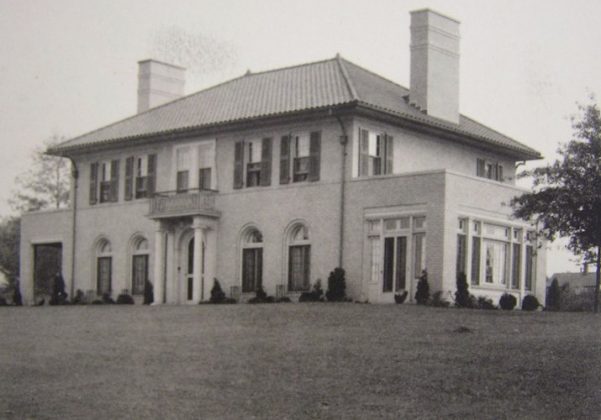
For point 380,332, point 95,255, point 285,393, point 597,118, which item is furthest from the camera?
point 95,255

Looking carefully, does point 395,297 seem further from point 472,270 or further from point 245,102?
point 245,102

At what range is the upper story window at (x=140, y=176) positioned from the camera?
136 ft

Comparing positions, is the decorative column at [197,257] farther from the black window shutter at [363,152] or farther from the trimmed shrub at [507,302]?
the trimmed shrub at [507,302]

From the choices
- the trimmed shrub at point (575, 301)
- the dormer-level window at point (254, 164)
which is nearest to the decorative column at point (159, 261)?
the dormer-level window at point (254, 164)

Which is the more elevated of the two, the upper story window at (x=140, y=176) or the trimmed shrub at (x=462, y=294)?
the upper story window at (x=140, y=176)

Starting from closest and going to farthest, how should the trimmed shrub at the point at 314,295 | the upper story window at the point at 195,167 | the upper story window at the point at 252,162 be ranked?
the trimmed shrub at the point at 314,295
the upper story window at the point at 252,162
the upper story window at the point at 195,167

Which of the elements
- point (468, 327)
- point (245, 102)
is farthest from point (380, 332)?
point (245, 102)

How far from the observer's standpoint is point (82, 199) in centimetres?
4444

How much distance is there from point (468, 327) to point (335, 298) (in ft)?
31.5

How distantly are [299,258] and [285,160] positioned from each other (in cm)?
334

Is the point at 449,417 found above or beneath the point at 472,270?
beneath

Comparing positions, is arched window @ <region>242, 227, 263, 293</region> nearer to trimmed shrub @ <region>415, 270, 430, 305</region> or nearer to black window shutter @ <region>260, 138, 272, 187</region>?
black window shutter @ <region>260, 138, 272, 187</region>

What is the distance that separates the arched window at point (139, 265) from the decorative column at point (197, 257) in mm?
3677

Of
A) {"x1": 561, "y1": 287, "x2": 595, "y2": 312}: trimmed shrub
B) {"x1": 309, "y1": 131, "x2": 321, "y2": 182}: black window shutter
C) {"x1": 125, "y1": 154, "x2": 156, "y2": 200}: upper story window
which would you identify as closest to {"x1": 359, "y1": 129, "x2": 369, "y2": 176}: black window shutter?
{"x1": 309, "y1": 131, "x2": 321, "y2": 182}: black window shutter
